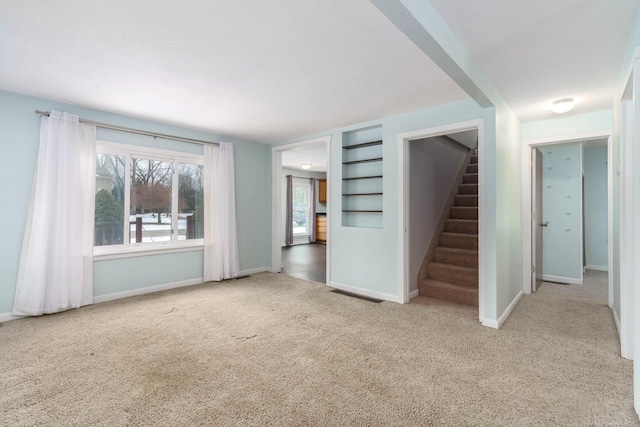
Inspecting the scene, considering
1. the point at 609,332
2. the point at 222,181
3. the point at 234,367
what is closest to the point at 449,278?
the point at 609,332

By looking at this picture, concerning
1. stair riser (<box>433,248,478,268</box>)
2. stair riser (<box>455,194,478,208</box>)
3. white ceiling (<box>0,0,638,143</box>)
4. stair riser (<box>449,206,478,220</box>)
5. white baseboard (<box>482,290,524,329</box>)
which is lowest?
white baseboard (<box>482,290,524,329</box>)

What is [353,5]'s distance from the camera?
1.72 metres

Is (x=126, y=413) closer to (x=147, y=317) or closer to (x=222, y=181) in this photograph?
(x=147, y=317)

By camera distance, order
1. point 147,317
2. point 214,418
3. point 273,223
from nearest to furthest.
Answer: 1. point 214,418
2. point 147,317
3. point 273,223

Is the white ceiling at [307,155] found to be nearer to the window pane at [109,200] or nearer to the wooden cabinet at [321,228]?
the wooden cabinet at [321,228]

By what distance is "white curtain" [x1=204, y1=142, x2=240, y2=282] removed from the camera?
4.60 meters

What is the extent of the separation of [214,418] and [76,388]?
105 cm

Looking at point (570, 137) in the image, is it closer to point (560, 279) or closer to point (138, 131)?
point (560, 279)

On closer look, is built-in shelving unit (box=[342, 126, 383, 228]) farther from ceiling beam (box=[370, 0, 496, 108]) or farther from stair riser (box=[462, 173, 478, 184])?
stair riser (box=[462, 173, 478, 184])

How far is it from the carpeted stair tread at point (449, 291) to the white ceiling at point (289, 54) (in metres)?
2.26

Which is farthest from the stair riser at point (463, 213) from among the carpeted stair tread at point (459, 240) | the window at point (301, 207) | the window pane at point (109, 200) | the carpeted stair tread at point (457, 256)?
the window at point (301, 207)

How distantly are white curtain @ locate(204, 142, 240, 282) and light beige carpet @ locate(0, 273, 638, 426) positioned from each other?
1.24 metres

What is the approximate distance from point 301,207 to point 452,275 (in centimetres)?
678

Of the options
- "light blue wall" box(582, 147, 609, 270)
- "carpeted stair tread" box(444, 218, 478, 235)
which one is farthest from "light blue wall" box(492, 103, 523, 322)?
"light blue wall" box(582, 147, 609, 270)
